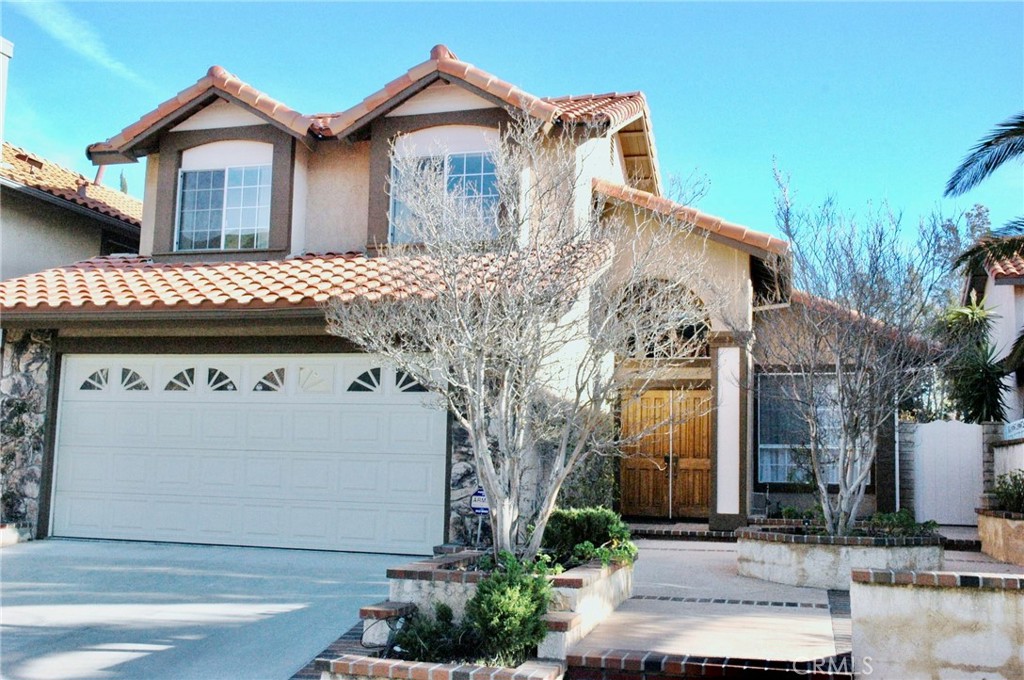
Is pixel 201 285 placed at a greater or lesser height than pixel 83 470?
greater

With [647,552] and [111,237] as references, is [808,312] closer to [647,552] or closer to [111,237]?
[647,552]

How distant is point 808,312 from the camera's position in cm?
1182

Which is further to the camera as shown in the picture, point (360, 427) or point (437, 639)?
point (360, 427)

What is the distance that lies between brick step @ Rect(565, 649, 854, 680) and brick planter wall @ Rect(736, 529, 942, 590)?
3628 mm

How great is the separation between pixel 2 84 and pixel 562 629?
12869 millimetres

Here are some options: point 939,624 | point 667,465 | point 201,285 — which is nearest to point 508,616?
point 939,624

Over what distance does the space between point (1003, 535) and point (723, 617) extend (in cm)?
621

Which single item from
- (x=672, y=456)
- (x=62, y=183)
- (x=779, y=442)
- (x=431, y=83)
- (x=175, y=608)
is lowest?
(x=175, y=608)

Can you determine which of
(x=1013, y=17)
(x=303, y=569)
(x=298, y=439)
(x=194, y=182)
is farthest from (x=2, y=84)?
(x=1013, y=17)

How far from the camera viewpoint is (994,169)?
13.8 metres

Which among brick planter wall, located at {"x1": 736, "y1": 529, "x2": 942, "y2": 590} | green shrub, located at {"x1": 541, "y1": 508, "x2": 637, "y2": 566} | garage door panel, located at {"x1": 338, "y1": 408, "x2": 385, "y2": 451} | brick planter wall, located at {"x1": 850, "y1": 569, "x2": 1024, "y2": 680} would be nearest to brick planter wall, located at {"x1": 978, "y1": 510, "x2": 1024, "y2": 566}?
brick planter wall, located at {"x1": 736, "y1": 529, "x2": 942, "y2": 590}

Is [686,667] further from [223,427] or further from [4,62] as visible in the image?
[4,62]

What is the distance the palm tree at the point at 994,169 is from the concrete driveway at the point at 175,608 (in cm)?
910

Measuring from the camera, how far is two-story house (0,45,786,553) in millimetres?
12547
